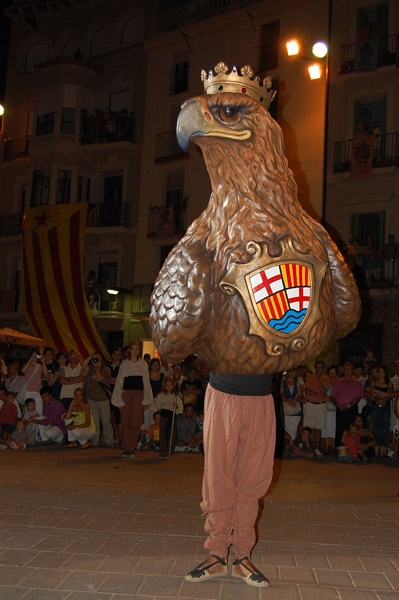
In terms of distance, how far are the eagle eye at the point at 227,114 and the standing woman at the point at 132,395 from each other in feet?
18.9

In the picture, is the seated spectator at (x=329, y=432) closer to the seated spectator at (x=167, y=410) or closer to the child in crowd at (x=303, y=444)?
the child in crowd at (x=303, y=444)

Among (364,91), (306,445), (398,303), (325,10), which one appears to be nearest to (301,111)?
(364,91)

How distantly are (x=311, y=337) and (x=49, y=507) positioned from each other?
116 inches

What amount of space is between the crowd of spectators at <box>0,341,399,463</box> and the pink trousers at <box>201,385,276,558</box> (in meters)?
5.19

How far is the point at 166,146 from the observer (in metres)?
20.7

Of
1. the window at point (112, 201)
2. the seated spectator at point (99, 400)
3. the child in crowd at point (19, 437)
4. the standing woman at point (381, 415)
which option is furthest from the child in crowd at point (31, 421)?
the window at point (112, 201)

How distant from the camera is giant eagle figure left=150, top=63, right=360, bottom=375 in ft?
10.5

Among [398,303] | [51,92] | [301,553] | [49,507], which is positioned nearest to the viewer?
[301,553]

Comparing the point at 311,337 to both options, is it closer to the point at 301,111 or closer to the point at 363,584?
the point at 363,584

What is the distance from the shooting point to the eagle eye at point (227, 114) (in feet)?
10.8

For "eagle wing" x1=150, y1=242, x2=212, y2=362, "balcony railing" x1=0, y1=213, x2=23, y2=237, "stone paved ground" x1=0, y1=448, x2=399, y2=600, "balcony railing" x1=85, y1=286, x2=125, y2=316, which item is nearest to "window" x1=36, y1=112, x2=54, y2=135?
"balcony railing" x1=0, y1=213, x2=23, y2=237

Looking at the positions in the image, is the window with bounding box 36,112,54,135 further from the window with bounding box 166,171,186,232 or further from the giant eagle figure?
the giant eagle figure

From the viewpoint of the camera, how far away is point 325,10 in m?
17.7

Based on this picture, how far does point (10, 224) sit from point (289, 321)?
21.4 meters
